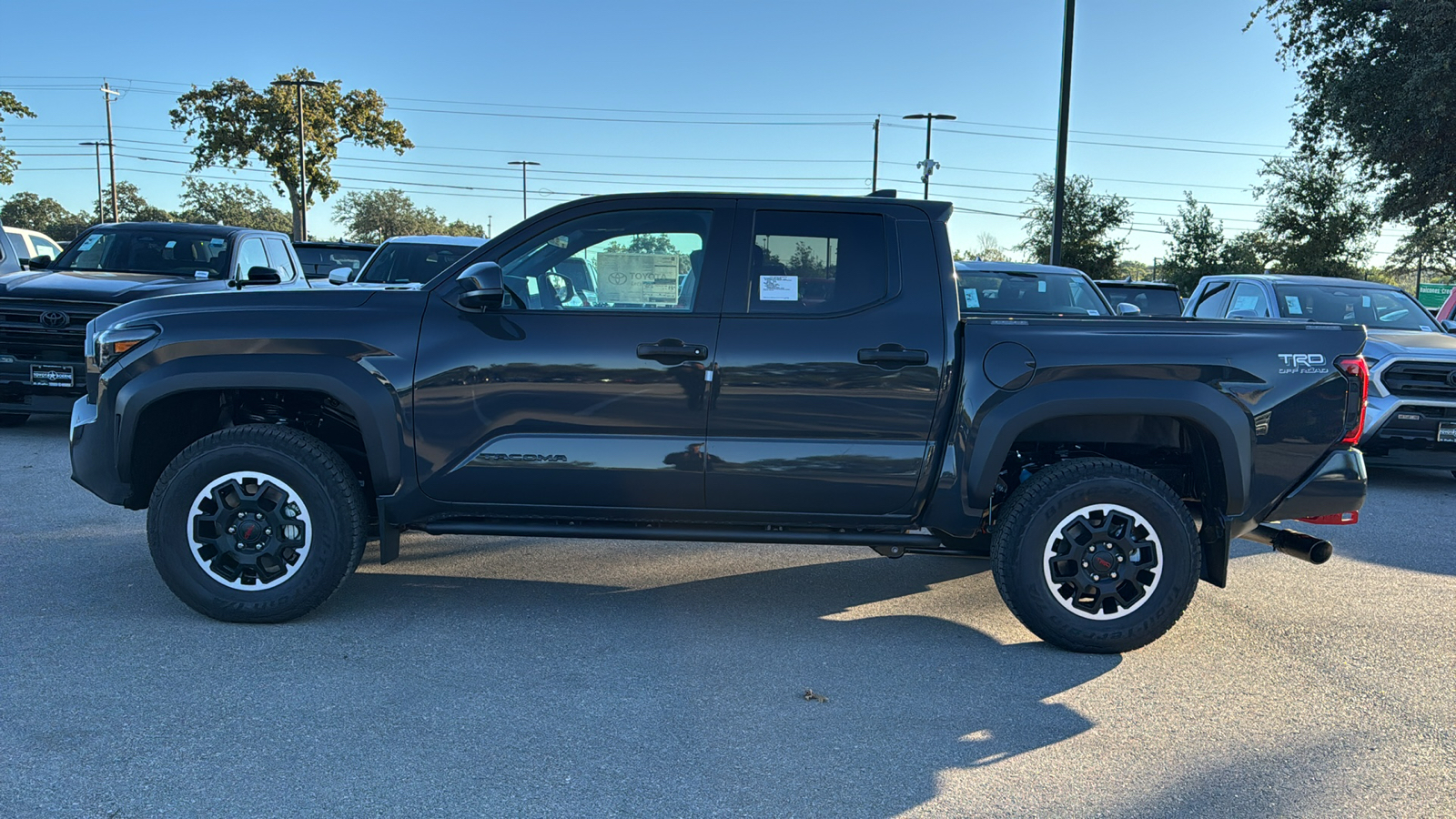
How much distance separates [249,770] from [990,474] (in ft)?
10.0

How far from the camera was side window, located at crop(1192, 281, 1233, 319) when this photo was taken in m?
11.8

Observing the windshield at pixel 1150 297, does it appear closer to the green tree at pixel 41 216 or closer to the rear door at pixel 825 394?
the rear door at pixel 825 394

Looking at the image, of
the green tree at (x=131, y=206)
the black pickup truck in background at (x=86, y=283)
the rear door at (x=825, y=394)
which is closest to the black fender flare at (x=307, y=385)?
the rear door at (x=825, y=394)

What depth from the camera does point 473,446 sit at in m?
4.77

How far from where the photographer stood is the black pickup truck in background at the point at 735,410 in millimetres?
4672

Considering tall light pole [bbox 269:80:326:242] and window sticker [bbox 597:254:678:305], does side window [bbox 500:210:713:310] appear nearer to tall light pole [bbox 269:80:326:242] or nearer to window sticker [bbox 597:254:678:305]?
window sticker [bbox 597:254:678:305]

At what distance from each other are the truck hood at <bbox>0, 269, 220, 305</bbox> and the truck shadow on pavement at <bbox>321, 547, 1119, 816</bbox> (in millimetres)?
5747

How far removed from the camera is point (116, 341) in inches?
193

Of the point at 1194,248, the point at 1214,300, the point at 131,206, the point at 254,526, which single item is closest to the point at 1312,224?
the point at 1194,248

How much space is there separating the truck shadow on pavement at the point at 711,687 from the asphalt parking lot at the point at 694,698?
0.02m

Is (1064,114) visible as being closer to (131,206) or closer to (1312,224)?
(1312,224)

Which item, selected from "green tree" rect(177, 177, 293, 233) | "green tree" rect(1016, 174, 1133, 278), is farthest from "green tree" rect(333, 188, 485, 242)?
"green tree" rect(1016, 174, 1133, 278)

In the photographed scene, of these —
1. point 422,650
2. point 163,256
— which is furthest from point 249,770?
point 163,256

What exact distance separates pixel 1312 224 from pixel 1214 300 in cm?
2959
